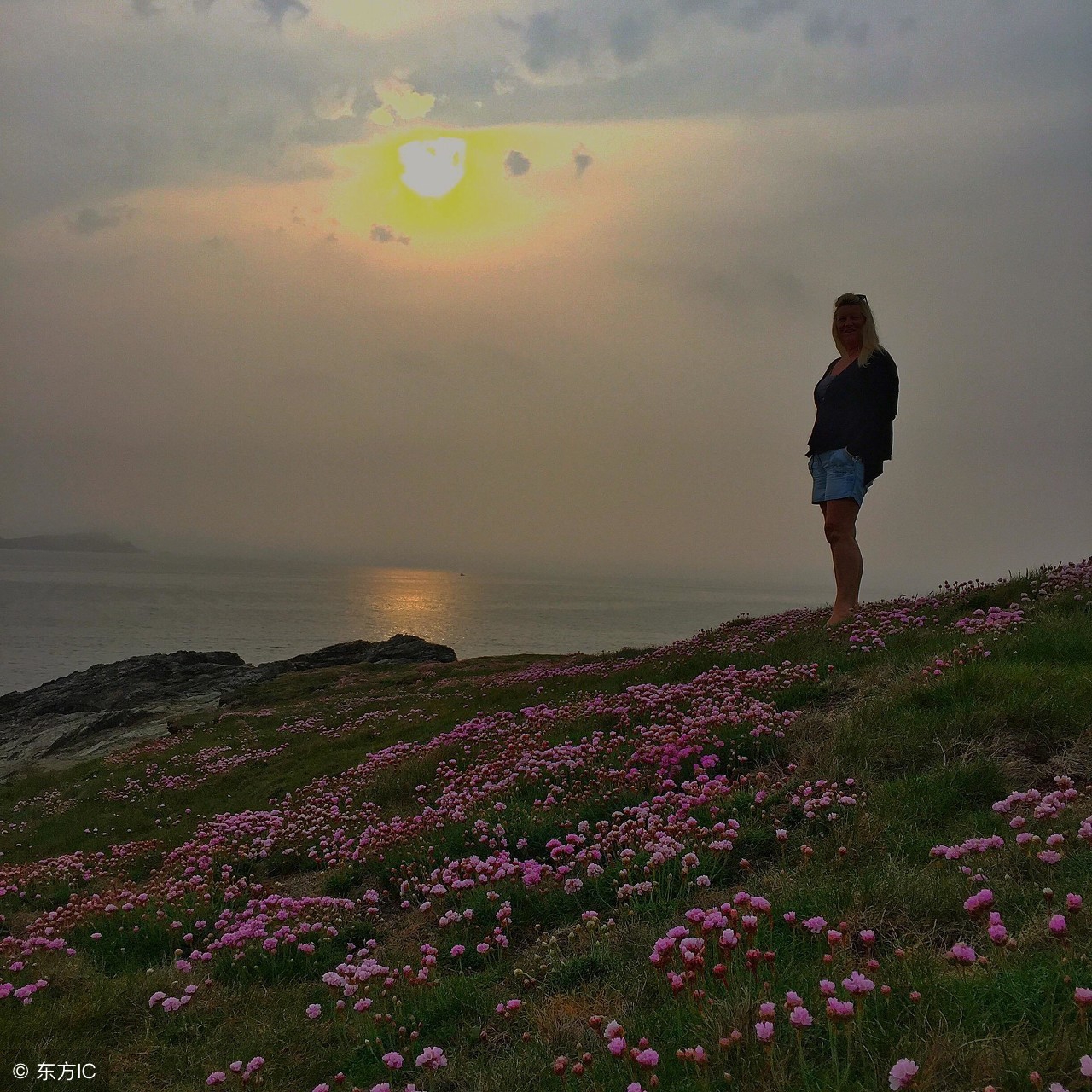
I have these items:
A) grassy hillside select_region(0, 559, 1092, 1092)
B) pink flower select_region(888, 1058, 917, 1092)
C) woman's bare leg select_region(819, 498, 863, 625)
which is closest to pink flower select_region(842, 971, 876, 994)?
grassy hillside select_region(0, 559, 1092, 1092)

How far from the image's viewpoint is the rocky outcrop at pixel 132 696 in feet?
116

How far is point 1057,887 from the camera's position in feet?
15.1

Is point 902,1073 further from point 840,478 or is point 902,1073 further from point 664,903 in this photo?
point 840,478

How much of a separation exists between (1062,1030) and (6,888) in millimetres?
13264

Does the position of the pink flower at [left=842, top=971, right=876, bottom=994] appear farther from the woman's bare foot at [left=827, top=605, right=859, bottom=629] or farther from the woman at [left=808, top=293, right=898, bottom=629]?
the woman's bare foot at [left=827, top=605, right=859, bottom=629]

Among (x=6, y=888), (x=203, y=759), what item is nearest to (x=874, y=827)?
(x=6, y=888)

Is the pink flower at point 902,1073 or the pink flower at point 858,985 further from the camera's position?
the pink flower at point 858,985

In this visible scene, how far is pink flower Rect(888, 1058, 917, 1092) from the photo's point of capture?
9.33 feet

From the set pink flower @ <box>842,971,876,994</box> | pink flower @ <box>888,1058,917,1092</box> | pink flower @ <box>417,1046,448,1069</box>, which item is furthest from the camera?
pink flower @ <box>417,1046,448,1069</box>

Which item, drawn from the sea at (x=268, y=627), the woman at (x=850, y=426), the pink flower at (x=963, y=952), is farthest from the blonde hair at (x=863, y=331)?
the sea at (x=268, y=627)

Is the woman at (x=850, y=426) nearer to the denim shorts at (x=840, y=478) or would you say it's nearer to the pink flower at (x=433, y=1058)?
the denim shorts at (x=840, y=478)

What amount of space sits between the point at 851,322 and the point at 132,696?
43881 mm

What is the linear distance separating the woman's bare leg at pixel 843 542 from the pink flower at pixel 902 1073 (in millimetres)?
10746

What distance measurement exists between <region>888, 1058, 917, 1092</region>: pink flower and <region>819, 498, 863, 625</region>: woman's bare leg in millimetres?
10746
